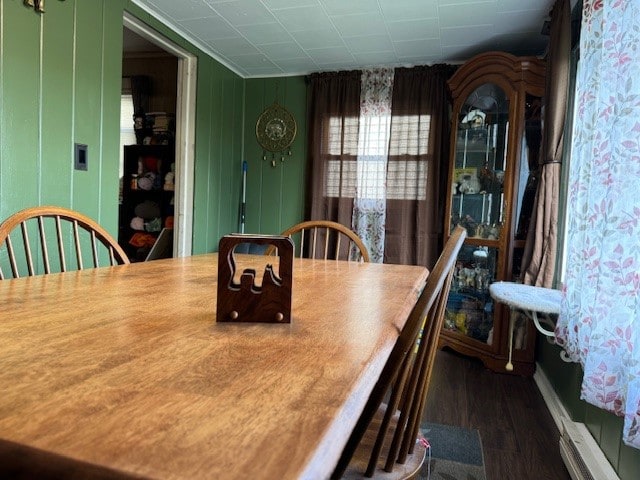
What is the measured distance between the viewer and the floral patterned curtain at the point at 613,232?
1159 millimetres

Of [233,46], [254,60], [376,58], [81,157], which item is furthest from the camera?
[254,60]

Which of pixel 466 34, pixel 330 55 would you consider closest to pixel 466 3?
pixel 466 34

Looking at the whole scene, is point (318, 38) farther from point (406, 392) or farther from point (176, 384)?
point (176, 384)

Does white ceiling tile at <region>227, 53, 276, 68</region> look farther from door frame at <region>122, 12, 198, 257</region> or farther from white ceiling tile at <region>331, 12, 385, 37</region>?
white ceiling tile at <region>331, 12, 385, 37</region>

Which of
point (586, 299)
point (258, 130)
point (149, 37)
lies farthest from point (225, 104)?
point (586, 299)

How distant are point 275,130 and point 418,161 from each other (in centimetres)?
133

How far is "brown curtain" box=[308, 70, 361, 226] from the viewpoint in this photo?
363 centimetres

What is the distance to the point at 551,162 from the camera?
2.44 metres

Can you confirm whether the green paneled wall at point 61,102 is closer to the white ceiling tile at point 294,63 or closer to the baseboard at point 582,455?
the white ceiling tile at point 294,63

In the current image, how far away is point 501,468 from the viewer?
1668mm

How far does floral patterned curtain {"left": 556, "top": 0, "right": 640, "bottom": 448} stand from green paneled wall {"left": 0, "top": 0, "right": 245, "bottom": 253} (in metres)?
2.40

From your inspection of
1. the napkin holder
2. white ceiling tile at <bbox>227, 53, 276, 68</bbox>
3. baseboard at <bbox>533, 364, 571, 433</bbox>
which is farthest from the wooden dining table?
white ceiling tile at <bbox>227, 53, 276, 68</bbox>

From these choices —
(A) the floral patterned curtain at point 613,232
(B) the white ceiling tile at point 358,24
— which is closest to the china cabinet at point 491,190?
(B) the white ceiling tile at point 358,24

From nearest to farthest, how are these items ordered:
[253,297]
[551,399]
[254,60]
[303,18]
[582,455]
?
[253,297]
[582,455]
[551,399]
[303,18]
[254,60]
